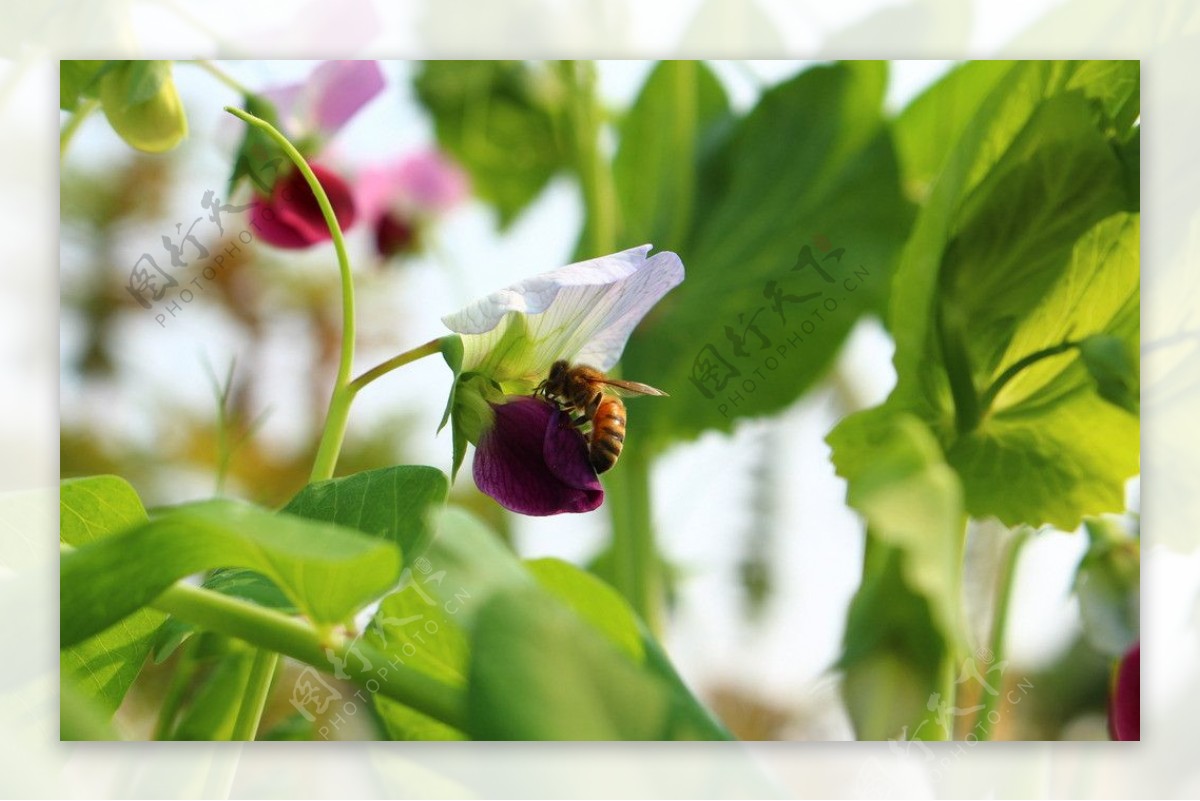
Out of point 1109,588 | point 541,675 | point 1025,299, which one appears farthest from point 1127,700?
point 541,675

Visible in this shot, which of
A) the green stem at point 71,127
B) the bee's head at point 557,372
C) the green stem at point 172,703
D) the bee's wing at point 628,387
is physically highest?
the green stem at point 71,127

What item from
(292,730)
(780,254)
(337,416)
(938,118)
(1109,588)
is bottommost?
(292,730)

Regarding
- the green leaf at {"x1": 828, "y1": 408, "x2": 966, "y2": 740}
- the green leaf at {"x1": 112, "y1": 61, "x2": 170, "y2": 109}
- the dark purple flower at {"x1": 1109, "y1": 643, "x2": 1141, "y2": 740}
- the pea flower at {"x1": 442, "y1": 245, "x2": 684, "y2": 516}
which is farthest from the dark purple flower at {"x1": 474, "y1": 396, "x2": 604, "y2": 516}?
the dark purple flower at {"x1": 1109, "y1": 643, "x2": 1141, "y2": 740}

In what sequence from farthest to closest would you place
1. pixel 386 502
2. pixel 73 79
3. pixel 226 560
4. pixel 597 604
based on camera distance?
pixel 73 79, pixel 597 604, pixel 386 502, pixel 226 560

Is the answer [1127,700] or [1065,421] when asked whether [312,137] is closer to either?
[1065,421]

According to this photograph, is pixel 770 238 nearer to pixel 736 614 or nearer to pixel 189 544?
pixel 736 614

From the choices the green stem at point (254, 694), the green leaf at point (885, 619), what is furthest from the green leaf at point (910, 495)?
the green stem at point (254, 694)

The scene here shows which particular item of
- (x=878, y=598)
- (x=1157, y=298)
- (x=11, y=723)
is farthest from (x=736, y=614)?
(x=11, y=723)

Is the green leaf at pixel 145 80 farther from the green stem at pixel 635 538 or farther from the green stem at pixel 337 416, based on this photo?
the green stem at pixel 635 538
